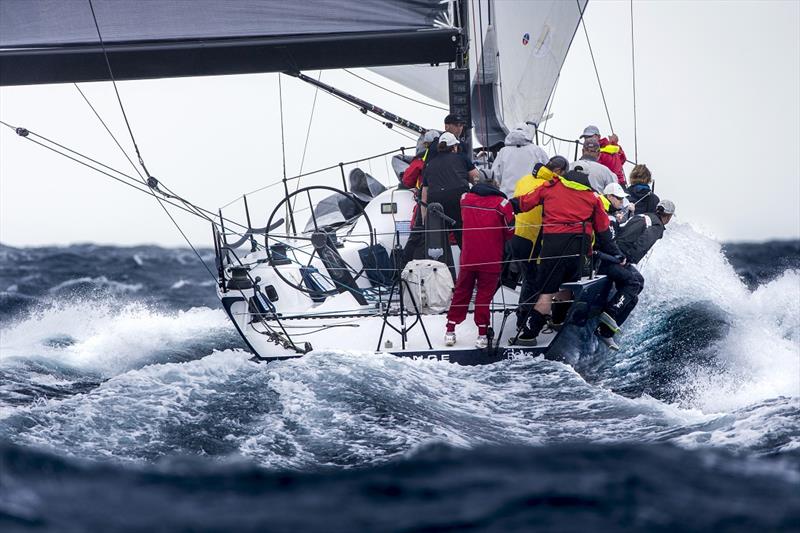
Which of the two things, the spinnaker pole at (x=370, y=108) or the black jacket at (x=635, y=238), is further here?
the spinnaker pole at (x=370, y=108)

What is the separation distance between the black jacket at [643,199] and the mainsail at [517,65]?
3.78m

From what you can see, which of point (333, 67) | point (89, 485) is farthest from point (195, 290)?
point (89, 485)

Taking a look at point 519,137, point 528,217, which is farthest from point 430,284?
point 519,137

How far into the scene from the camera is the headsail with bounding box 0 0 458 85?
7.40 metres

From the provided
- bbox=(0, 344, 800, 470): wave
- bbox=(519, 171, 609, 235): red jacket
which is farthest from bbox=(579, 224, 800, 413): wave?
bbox=(519, 171, 609, 235): red jacket

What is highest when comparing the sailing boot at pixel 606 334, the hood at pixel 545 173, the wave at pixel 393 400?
the hood at pixel 545 173

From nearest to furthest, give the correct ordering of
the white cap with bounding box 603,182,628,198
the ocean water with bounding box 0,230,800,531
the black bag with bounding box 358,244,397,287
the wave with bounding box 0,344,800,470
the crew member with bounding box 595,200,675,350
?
the ocean water with bounding box 0,230,800,531
the wave with bounding box 0,344,800,470
the crew member with bounding box 595,200,675,350
the white cap with bounding box 603,182,628,198
the black bag with bounding box 358,244,397,287

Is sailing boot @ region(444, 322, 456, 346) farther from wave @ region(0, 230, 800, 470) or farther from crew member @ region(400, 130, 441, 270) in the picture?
crew member @ region(400, 130, 441, 270)

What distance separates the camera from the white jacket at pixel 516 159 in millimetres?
8406

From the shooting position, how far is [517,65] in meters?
13.3

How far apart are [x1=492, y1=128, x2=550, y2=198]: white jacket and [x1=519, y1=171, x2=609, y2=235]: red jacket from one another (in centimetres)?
105

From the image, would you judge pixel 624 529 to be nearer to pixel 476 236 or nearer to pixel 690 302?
pixel 476 236

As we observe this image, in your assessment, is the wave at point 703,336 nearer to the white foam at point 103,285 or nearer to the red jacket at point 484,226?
the red jacket at point 484,226

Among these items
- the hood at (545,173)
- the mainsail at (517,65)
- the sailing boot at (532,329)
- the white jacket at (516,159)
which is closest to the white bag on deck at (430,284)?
the sailing boot at (532,329)
